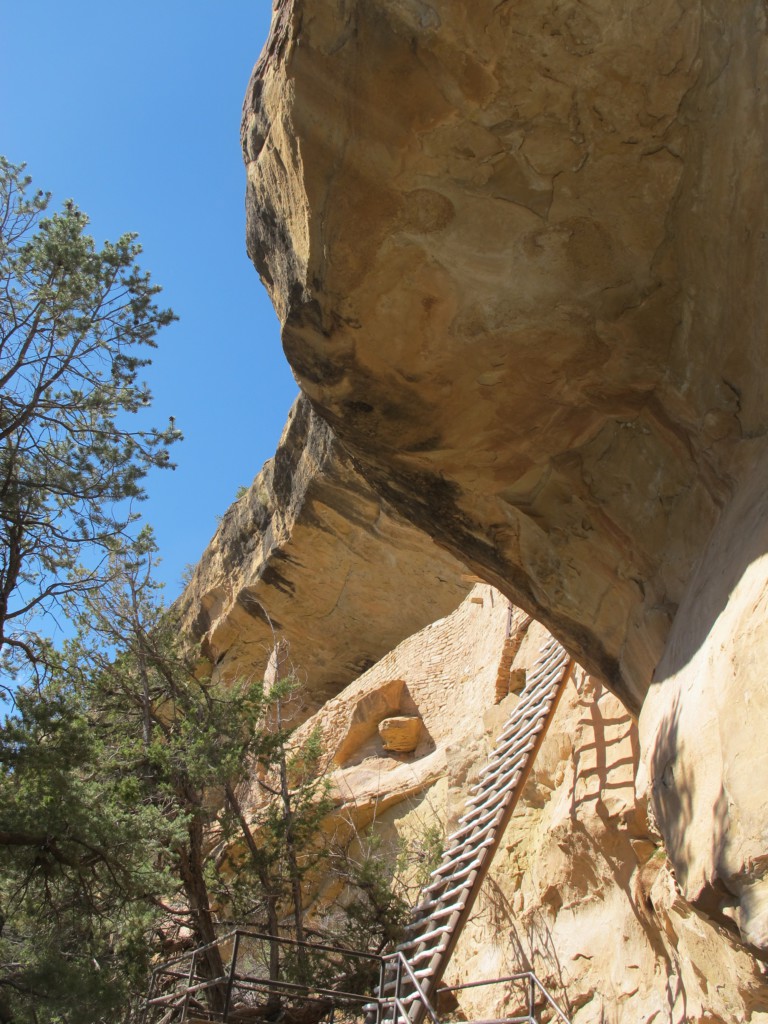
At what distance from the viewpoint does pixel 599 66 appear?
378 cm

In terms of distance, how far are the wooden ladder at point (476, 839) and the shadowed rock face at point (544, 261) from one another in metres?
2.08

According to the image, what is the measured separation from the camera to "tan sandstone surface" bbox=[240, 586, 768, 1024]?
16.1ft

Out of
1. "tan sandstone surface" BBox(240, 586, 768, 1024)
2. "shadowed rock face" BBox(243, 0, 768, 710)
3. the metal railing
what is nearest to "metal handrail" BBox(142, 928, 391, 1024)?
the metal railing

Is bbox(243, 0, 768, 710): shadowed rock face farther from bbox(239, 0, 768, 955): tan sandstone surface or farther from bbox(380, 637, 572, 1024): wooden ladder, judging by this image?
bbox(380, 637, 572, 1024): wooden ladder

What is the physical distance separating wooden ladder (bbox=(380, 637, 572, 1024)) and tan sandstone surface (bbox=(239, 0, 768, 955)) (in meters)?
2.18

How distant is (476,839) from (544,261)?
4.46 m

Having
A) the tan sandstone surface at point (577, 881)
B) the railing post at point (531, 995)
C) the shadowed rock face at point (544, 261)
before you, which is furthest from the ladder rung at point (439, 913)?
the shadowed rock face at point (544, 261)

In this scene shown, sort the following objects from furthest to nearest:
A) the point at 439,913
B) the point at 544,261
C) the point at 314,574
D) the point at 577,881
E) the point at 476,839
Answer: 1. the point at 314,574
2. the point at 476,839
3. the point at 577,881
4. the point at 439,913
5. the point at 544,261

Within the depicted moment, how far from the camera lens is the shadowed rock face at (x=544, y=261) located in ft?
12.2

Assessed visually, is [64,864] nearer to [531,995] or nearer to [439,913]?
[439,913]

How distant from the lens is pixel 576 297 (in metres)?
4.27

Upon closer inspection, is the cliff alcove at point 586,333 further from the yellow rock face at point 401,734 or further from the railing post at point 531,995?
the yellow rock face at point 401,734

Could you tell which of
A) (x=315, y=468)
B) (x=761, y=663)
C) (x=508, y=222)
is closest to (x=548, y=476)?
(x=508, y=222)

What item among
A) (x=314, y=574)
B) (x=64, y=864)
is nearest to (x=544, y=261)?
(x=64, y=864)
